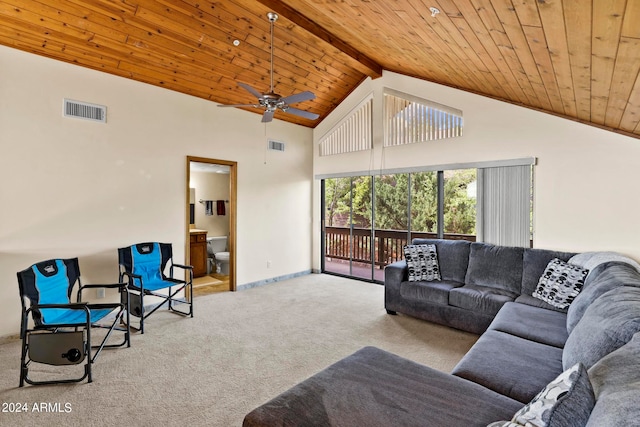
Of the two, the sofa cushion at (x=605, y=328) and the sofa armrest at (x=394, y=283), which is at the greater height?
the sofa cushion at (x=605, y=328)

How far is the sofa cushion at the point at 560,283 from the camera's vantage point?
3.05m

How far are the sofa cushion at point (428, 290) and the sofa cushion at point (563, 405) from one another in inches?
104

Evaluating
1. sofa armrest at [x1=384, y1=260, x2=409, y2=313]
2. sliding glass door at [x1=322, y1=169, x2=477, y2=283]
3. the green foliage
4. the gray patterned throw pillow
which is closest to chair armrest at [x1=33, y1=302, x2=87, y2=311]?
the gray patterned throw pillow

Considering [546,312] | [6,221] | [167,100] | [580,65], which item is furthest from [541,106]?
[6,221]

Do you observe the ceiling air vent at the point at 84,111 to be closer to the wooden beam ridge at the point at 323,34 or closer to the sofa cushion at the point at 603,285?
the wooden beam ridge at the point at 323,34

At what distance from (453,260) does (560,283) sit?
4.00 feet

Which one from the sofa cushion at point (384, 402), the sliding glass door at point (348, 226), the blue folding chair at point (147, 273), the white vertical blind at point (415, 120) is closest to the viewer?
the sofa cushion at point (384, 402)

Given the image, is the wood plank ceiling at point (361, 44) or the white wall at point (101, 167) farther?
the white wall at point (101, 167)

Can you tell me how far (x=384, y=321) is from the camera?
3.99 metres

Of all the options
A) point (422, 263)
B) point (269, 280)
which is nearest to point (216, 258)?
point (269, 280)

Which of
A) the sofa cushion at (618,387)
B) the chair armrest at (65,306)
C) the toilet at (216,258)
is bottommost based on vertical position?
the toilet at (216,258)

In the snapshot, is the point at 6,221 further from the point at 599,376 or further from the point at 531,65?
the point at 531,65

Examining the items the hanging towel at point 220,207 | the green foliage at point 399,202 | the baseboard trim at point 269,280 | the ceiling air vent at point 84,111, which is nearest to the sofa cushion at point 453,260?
the green foliage at point 399,202

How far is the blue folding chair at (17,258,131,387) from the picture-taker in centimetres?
254
